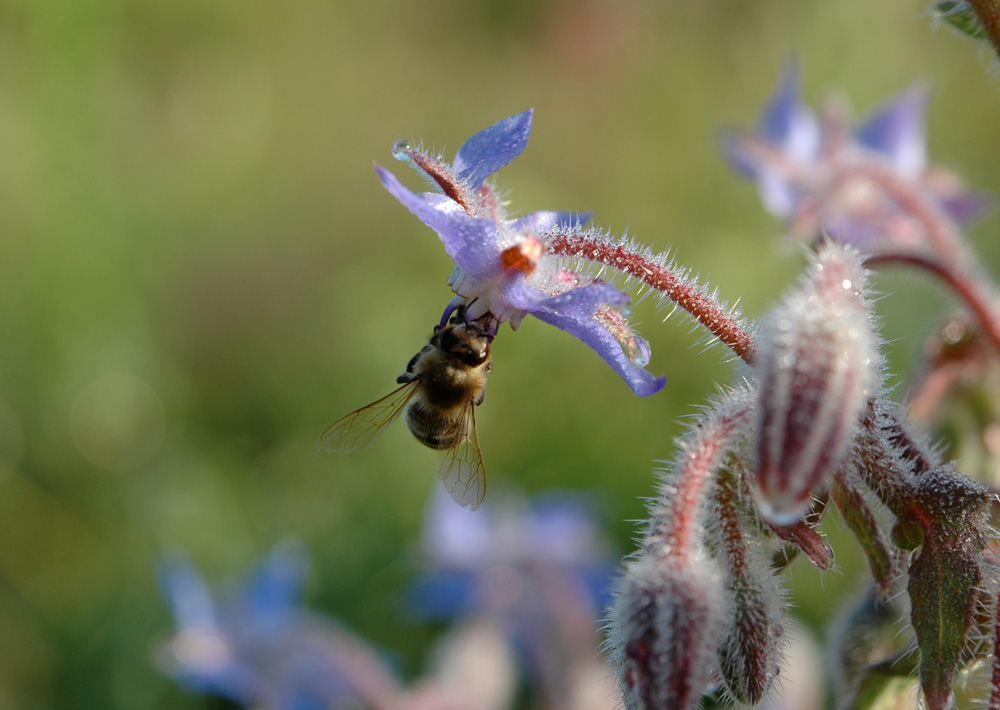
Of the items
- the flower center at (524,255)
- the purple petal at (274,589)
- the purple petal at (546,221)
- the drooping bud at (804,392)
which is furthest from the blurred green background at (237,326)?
the drooping bud at (804,392)

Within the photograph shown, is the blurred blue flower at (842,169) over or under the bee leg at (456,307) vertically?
over

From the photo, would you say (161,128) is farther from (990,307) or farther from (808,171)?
(990,307)

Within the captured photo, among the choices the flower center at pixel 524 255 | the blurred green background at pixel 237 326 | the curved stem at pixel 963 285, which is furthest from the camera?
the blurred green background at pixel 237 326

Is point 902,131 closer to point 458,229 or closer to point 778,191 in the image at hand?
point 778,191

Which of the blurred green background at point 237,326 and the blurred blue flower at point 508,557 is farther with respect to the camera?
the blurred green background at point 237,326

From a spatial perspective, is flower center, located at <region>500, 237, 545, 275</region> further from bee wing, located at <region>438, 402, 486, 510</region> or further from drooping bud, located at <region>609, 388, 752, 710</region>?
bee wing, located at <region>438, 402, 486, 510</region>

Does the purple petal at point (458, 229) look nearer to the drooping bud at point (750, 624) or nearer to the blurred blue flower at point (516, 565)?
the drooping bud at point (750, 624)
